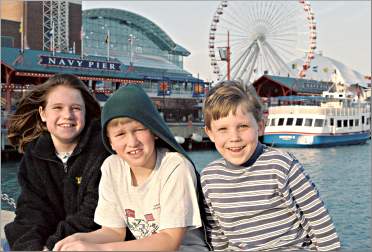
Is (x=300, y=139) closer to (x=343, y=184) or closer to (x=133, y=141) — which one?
→ (x=343, y=184)

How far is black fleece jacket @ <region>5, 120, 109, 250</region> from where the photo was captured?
6.73 ft

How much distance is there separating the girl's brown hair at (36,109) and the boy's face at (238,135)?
76cm

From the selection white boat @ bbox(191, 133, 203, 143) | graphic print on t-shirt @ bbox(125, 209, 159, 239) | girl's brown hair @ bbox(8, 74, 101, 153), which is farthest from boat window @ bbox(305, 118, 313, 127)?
graphic print on t-shirt @ bbox(125, 209, 159, 239)

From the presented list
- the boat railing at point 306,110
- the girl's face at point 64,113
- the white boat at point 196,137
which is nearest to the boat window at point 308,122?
the boat railing at point 306,110

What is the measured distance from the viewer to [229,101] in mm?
1843

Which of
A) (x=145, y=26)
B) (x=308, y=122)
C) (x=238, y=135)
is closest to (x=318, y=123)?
(x=308, y=122)

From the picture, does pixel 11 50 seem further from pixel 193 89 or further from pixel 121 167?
pixel 121 167

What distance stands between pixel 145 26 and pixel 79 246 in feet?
195

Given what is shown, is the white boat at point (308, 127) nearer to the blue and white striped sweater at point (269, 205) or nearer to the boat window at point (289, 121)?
the boat window at point (289, 121)

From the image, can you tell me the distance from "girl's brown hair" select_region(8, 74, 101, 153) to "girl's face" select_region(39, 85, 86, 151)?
3 cm

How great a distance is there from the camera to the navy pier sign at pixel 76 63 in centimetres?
2050

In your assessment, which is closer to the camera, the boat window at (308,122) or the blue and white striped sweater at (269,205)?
the blue and white striped sweater at (269,205)

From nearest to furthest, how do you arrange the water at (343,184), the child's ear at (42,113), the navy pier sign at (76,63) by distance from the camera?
the child's ear at (42,113)
the water at (343,184)
the navy pier sign at (76,63)

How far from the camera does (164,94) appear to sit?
1147 inches
